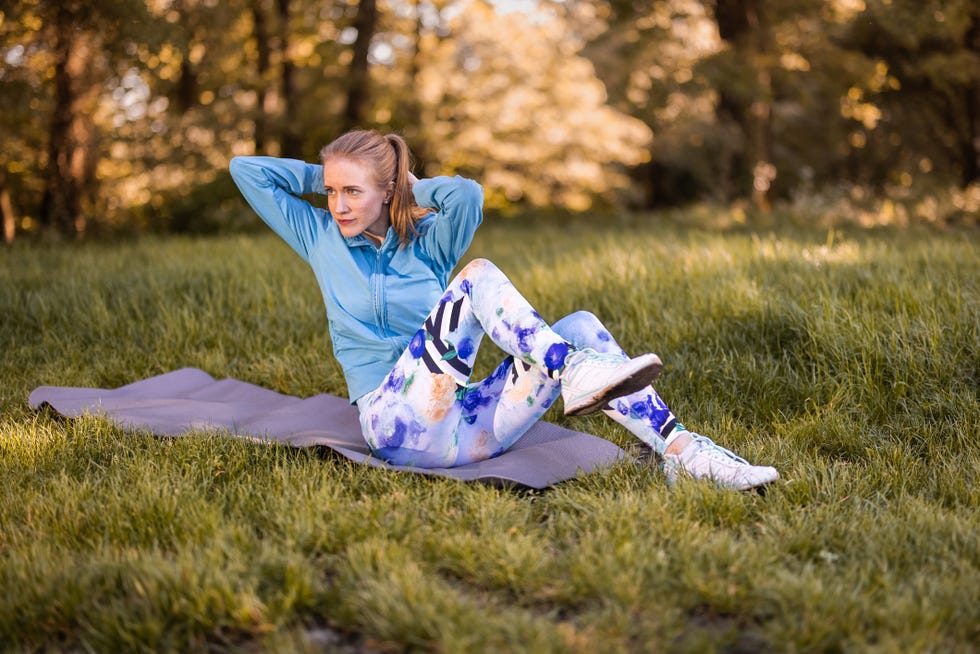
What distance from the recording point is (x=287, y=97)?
43.1 ft

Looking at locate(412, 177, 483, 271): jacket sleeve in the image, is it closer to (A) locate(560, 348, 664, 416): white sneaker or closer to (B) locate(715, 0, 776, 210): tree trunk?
(A) locate(560, 348, 664, 416): white sneaker

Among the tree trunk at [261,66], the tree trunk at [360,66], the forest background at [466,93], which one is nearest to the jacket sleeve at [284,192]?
the forest background at [466,93]

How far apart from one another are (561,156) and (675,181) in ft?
18.0

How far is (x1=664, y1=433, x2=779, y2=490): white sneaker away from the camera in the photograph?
2830 millimetres

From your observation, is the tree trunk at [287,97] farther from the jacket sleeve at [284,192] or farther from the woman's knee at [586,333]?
the woman's knee at [586,333]

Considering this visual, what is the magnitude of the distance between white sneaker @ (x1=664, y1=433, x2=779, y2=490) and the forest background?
7.80 m

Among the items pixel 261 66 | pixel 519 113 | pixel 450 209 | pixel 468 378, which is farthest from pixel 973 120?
pixel 468 378

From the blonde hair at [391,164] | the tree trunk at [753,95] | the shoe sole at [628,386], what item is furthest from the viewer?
the tree trunk at [753,95]

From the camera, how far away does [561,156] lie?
16547 mm

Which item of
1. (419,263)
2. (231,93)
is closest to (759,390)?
(419,263)

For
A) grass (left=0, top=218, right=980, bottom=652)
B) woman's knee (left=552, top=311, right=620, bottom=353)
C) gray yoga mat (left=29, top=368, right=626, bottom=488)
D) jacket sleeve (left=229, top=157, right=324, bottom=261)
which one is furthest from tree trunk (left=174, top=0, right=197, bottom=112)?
woman's knee (left=552, top=311, right=620, bottom=353)

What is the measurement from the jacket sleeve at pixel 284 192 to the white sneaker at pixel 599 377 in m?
1.28

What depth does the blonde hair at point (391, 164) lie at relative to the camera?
319 cm

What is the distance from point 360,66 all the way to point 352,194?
10.00 metres
